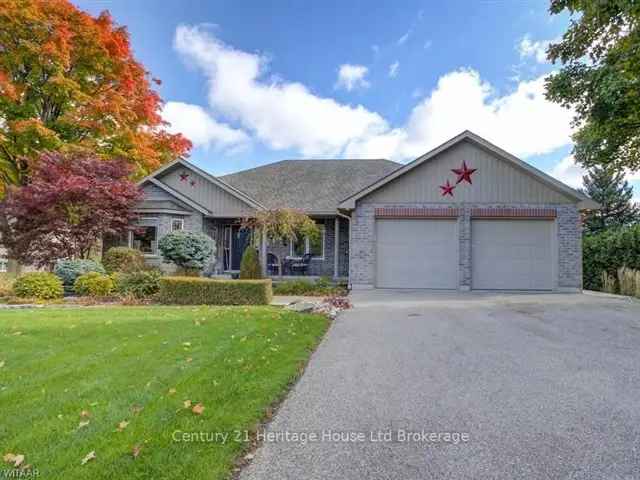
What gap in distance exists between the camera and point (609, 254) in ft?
49.3

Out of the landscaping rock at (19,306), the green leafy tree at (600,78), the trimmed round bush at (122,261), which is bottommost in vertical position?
the landscaping rock at (19,306)

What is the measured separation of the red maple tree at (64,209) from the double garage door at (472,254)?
9.93 metres

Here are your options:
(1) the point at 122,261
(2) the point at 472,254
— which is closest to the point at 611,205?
(2) the point at 472,254

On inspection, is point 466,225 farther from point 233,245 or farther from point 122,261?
point 122,261

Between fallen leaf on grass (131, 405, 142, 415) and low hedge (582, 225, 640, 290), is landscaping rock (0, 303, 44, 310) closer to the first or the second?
fallen leaf on grass (131, 405, 142, 415)

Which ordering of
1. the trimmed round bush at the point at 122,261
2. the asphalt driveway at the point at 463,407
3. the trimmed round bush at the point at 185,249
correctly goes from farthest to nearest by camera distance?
the trimmed round bush at the point at 122,261
the trimmed round bush at the point at 185,249
the asphalt driveway at the point at 463,407

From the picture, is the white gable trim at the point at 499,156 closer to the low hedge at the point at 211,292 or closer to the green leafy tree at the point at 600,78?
the green leafy tree at the point at 600,78

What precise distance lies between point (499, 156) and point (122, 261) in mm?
14005

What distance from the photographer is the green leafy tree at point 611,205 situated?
26781 millimetres

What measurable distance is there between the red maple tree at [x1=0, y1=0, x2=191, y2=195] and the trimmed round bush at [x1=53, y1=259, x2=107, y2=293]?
6800 mm

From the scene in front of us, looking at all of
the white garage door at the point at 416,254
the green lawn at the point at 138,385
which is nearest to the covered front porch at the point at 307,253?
the white garage door at the point at 416,254

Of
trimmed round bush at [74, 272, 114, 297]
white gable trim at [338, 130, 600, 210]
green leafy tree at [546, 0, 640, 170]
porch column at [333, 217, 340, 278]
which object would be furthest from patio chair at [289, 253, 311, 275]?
green leafy tree at [546, 0, 640, 170]

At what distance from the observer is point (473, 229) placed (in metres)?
13.6

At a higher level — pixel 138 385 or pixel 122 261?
pixel 122 261
